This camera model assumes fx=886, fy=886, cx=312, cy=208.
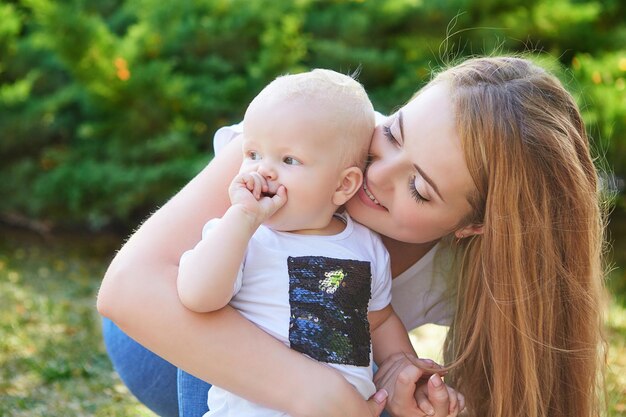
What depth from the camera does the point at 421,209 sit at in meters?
1.84

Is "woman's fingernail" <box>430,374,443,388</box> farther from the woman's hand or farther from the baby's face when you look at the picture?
the baby's face

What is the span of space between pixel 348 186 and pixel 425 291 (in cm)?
57

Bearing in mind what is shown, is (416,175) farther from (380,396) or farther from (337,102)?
(380,396)

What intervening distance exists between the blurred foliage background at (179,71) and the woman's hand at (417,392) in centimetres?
275

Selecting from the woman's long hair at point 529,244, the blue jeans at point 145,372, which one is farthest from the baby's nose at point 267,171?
the blue jeans at point 145,372

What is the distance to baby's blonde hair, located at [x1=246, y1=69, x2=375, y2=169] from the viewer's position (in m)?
1.75

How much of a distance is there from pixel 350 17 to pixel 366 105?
3.17m

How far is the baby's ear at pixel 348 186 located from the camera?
1.81 metres

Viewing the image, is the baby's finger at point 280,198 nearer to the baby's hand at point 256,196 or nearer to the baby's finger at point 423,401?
the baby's hand at point 256,196

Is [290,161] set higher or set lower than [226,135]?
higher

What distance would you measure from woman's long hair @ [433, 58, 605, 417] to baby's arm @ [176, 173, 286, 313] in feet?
1.48

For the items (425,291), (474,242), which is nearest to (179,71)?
(425,291)

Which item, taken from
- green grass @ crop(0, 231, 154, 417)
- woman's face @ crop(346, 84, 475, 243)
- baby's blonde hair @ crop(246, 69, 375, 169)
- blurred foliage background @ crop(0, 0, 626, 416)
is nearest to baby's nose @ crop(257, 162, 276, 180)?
baby's blonde hair @ crop(246, 69, 375, 169)

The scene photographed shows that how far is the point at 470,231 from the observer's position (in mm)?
1933
